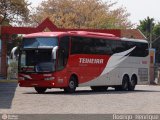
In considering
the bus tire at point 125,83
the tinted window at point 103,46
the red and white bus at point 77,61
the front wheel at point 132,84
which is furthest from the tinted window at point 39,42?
the front wheel at point 132,84

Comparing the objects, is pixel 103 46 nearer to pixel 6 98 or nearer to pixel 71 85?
pixel 71 85

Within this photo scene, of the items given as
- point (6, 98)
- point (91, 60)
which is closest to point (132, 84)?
point (91, 60)

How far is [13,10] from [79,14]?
76.2 feet

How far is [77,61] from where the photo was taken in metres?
31.0

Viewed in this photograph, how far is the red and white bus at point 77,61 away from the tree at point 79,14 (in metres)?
41.7

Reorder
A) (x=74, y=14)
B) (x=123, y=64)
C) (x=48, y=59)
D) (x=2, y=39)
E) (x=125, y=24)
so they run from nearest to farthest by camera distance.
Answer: (x=48, y=59) < (x=123, y=64) < (x=2, y=39) < (x=74, y=14) < (x=125, y=24)

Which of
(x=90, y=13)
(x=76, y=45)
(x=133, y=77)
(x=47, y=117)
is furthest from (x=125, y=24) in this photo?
(x=47, y=117)

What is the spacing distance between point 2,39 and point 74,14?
94.2 ft

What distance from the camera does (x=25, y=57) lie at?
3017 cm

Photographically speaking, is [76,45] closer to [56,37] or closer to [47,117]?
[56,37]

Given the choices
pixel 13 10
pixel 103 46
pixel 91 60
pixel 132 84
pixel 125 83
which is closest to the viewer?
pixel 91 60

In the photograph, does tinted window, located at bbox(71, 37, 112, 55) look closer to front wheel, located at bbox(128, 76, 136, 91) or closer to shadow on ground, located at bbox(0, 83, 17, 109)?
front wheel, located at bbox(128, 76, 136, 91)

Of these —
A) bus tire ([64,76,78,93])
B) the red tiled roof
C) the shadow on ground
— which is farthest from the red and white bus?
the red tiled roof

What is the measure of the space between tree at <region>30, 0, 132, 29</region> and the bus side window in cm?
4684
